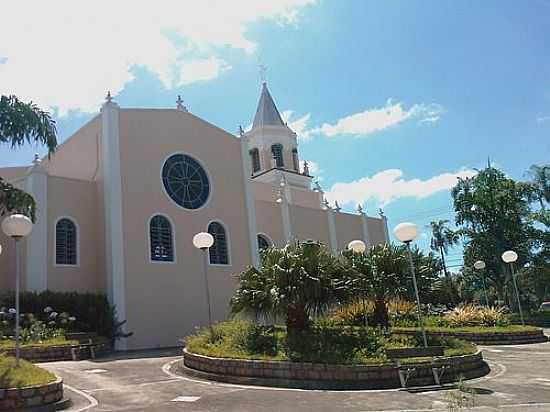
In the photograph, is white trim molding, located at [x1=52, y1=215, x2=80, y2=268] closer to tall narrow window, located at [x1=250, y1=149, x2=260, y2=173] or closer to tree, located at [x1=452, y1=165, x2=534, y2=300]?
tall narrow window, located at [x1=250, y1=149, x2=260, y2=173]

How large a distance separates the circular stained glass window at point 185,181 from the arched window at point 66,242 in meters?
4.34

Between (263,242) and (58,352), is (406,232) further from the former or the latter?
(263,242)

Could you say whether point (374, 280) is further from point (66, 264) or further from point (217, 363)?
point (66, 264)

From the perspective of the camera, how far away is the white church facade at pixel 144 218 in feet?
65.8

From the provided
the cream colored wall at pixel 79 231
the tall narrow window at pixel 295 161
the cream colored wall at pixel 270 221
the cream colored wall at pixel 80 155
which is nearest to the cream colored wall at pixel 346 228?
the tall narrow window at pixel 295 161

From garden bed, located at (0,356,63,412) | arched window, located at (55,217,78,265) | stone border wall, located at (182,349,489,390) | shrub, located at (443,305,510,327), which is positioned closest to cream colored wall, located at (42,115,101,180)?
arched window, located at (55,217,78,265)

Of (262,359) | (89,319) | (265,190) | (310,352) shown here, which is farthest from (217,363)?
(265,190)

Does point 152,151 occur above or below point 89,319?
above

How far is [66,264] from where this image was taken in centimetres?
2020

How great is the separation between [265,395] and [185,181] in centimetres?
1638

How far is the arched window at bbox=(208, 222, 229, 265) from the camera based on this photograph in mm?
23953

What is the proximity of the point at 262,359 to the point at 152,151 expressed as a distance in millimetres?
14751

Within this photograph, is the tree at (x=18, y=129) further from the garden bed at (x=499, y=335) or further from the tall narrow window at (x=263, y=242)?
the tall narrow window at (x=263, y=242)

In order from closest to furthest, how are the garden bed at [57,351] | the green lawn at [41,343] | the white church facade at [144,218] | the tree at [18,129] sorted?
the tree at [18,129] < the green lawn at [41,343] < the garden bed at [57,351] < the white church facade at [144,218]
